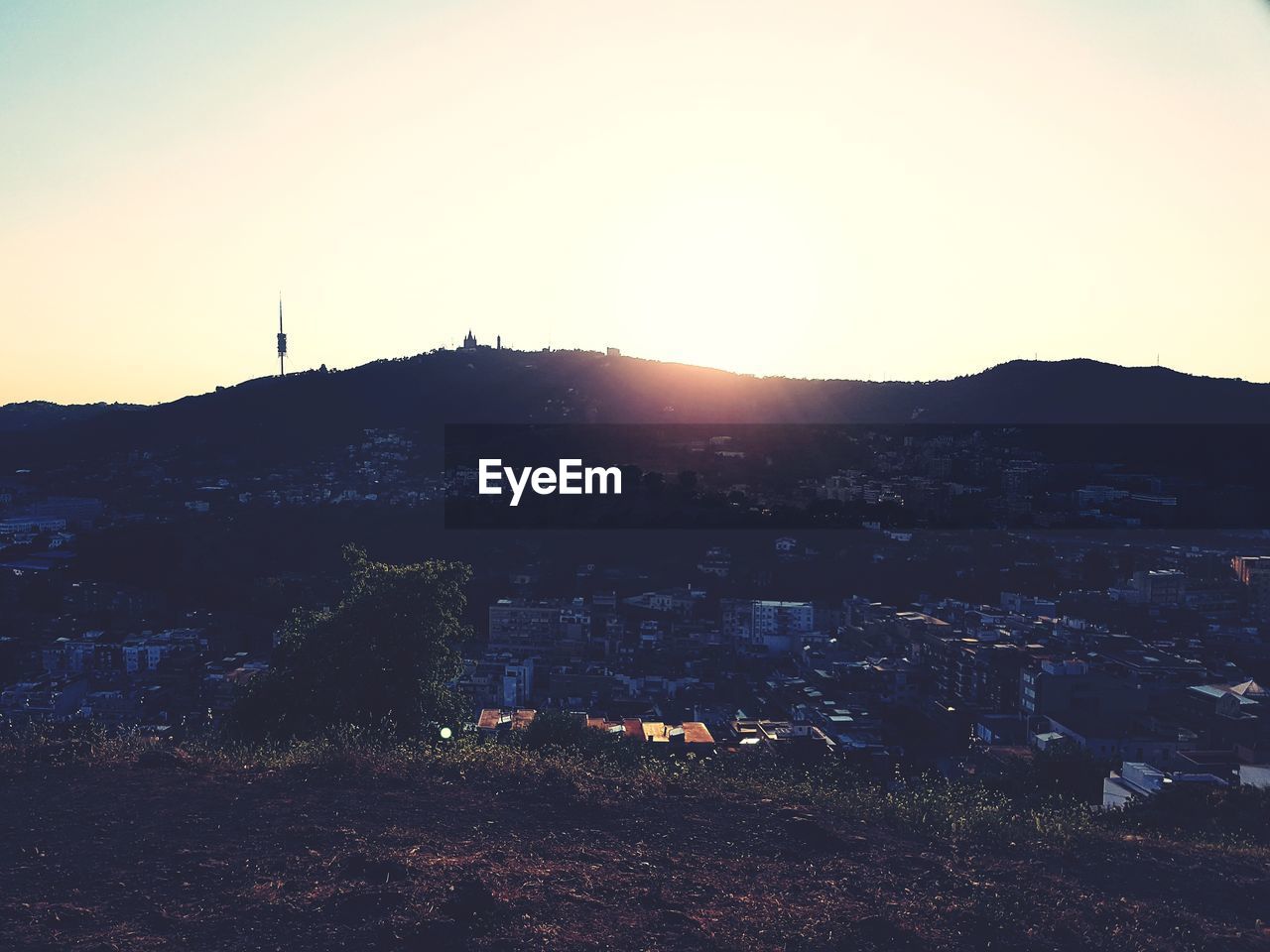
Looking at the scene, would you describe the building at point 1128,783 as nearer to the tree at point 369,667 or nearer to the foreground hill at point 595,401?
the tree at point 369,667

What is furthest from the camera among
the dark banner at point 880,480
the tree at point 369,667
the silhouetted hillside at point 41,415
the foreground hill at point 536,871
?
the silhouetted hillside at point 41,415

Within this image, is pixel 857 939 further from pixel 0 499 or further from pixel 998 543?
pixel 0 499

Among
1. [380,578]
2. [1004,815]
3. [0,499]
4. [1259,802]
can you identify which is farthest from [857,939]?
[0,499]

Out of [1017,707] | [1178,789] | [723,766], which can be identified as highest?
[723,766]

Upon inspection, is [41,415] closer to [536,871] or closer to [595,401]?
[595,401]

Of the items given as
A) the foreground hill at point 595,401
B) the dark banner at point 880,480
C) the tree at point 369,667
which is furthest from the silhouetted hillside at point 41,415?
the tree at point 369,667

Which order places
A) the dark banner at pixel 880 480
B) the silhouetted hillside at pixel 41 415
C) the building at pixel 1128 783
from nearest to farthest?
the building at pixel 1128 783, the dark banner at pixel 880 480, the silhouetted hillside at pixel 41 415

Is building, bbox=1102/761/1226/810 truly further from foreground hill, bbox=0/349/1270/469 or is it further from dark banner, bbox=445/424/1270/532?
foreground hill, bbox=0/349/1270/469
